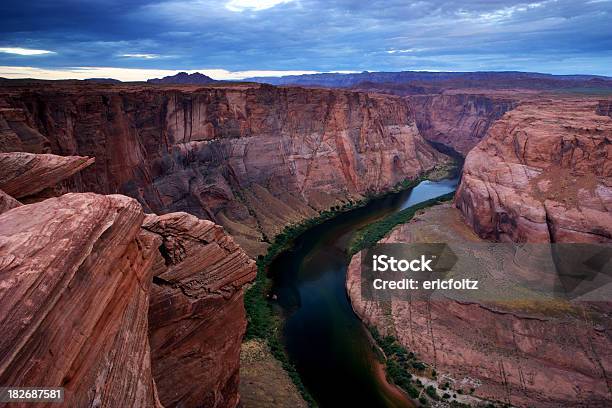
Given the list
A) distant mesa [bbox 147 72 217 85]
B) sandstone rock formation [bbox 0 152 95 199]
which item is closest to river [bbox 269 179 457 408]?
sandstone rock formation [bbox 0 152 95 199]

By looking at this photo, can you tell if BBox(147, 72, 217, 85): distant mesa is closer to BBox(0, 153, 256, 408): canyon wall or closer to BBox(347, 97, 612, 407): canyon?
BBox(347, 97, 612, 407): canyon

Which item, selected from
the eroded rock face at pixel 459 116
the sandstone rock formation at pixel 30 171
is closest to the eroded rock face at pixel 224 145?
the sandstone rock formation at pixel 30 171

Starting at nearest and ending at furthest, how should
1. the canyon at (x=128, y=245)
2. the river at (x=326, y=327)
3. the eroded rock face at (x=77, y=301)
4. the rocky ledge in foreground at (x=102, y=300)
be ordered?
the eroded rock face at (x=77, y=301) → the rocky ledge in foreground at (x=102, y=300) → the canyon at (x=128, y=245) → the river at (x=326, y=327)

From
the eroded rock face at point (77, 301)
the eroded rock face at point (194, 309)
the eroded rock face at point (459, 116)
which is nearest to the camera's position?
the eroded rock face at point (77, 301)

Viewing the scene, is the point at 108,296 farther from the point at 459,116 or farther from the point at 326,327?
the point at 459,116

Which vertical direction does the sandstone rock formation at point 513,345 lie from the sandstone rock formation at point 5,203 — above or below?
below

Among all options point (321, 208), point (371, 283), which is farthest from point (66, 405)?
point (321, 208)

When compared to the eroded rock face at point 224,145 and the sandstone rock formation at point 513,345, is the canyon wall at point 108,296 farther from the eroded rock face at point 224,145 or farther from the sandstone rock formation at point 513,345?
the eroded rock face at point 224,145
